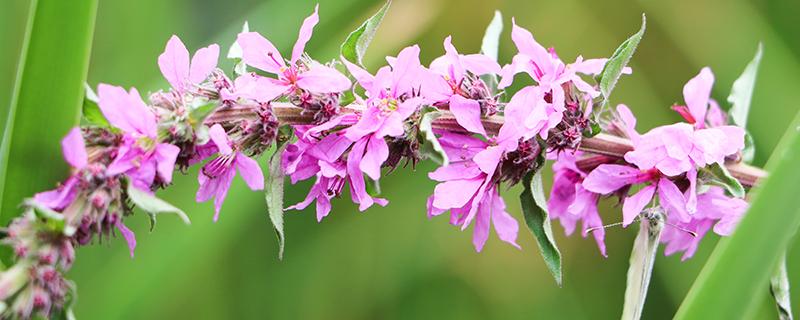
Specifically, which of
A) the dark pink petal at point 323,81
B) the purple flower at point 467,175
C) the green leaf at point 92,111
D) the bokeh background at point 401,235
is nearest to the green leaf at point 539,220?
the purple flower at point 467,175

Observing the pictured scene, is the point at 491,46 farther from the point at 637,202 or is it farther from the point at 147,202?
the point at 147,202

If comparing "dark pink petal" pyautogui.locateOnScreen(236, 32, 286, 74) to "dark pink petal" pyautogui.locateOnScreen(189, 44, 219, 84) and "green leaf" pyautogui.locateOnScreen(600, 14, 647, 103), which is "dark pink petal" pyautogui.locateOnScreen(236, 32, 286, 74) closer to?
"dark pink petal" pyautogui.locateOnScreen(189, 44, 219, 84)

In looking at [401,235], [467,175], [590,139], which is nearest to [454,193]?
[467,175]

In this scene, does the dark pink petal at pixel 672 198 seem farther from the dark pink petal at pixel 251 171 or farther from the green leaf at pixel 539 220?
the dark pink petal at pixel 251 171

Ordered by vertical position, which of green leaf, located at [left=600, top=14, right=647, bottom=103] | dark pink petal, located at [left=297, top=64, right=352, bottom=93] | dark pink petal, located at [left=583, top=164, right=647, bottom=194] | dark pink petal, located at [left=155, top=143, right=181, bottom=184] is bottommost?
dark pink petal, located at [left=583, top=164, right=647, bottom=194]

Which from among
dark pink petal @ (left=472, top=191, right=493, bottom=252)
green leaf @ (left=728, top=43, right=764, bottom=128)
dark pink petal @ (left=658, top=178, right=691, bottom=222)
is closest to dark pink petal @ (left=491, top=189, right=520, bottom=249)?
dark pink petal @ (left=472, top=191, right=493, bottom=252)

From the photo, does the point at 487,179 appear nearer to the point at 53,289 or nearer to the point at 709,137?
the point at 709,137
